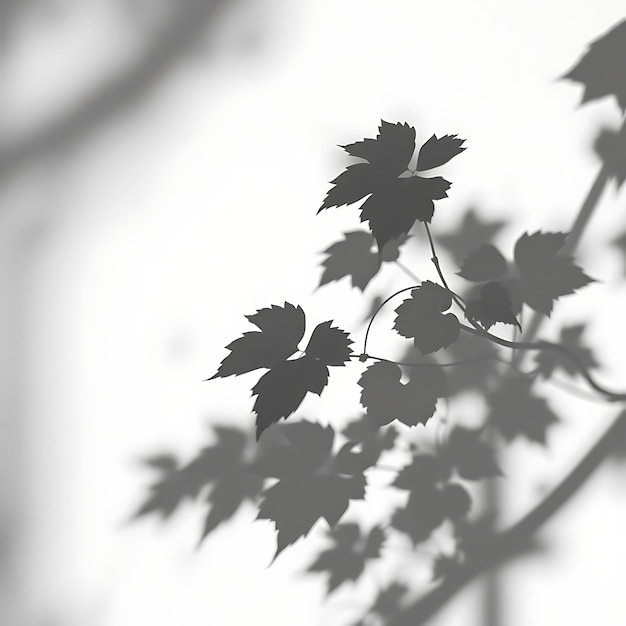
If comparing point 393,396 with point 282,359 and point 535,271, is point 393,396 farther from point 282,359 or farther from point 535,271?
point 535,271

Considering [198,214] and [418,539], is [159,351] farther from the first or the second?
[418,539]

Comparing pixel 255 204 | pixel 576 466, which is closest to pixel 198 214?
pixel 255 204

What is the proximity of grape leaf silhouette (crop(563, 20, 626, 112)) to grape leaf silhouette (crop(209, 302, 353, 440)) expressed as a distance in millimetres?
605

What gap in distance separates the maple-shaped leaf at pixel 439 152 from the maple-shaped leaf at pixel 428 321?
0.45 ft

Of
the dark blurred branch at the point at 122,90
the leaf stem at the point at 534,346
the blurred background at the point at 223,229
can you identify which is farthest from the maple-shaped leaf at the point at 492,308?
the dark blurred branch at the point at 122,90

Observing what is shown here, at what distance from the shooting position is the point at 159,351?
1.03 metres

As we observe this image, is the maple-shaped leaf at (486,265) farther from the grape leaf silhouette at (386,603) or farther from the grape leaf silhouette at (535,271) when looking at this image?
the grape leaf silhouette at (386,603)

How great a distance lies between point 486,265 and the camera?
915mm

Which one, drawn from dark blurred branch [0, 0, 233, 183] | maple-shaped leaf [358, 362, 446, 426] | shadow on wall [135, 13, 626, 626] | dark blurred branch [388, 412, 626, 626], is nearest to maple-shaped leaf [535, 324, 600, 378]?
shadow on wall [135, 13, 626, 626]

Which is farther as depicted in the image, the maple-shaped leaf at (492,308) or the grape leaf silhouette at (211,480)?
the grape leaf silhouette at (211,480)

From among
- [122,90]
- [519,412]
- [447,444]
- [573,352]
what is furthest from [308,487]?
[122,90]

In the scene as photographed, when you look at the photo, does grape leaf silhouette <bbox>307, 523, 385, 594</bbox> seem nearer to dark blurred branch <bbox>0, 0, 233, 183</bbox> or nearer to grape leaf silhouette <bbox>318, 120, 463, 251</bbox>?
grape leaf silhouette <bbox>318, 120, 463, 251</bbox>

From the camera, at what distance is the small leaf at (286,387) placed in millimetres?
676

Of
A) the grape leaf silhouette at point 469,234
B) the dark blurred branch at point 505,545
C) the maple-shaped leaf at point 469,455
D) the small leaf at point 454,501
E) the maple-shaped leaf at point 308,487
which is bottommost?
the dark blurred branch at point 505,545
